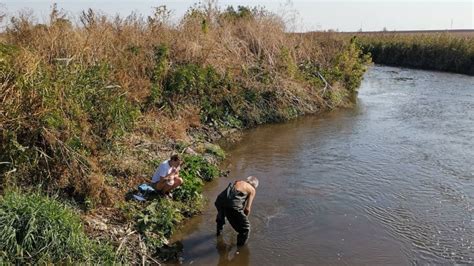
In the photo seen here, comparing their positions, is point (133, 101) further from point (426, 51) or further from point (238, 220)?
point (426, 51)

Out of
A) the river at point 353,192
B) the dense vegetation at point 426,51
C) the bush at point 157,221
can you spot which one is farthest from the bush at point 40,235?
the dense vegetation at point 426,51

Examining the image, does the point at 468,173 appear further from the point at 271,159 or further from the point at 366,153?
the point at 271,159

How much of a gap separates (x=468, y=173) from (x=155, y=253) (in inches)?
350

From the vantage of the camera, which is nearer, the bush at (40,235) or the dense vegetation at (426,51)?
the bush at (40,235)

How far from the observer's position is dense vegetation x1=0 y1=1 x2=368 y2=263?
27.7ft

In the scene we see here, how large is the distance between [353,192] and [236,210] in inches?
161

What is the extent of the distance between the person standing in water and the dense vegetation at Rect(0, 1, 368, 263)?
118cm

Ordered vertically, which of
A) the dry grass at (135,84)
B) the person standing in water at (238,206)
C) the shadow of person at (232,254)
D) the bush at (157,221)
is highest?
the dry grass at (135,84)

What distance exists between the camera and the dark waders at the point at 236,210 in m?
8.35

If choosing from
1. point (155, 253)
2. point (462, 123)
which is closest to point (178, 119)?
point (155, 253)

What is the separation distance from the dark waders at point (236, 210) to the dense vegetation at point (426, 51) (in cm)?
2842

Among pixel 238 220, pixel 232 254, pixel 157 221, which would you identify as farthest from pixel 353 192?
pixel 157 221

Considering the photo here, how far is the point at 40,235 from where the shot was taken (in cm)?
687

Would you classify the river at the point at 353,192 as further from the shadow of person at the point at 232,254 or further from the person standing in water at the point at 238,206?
the person standing in water at the point at 238,206
